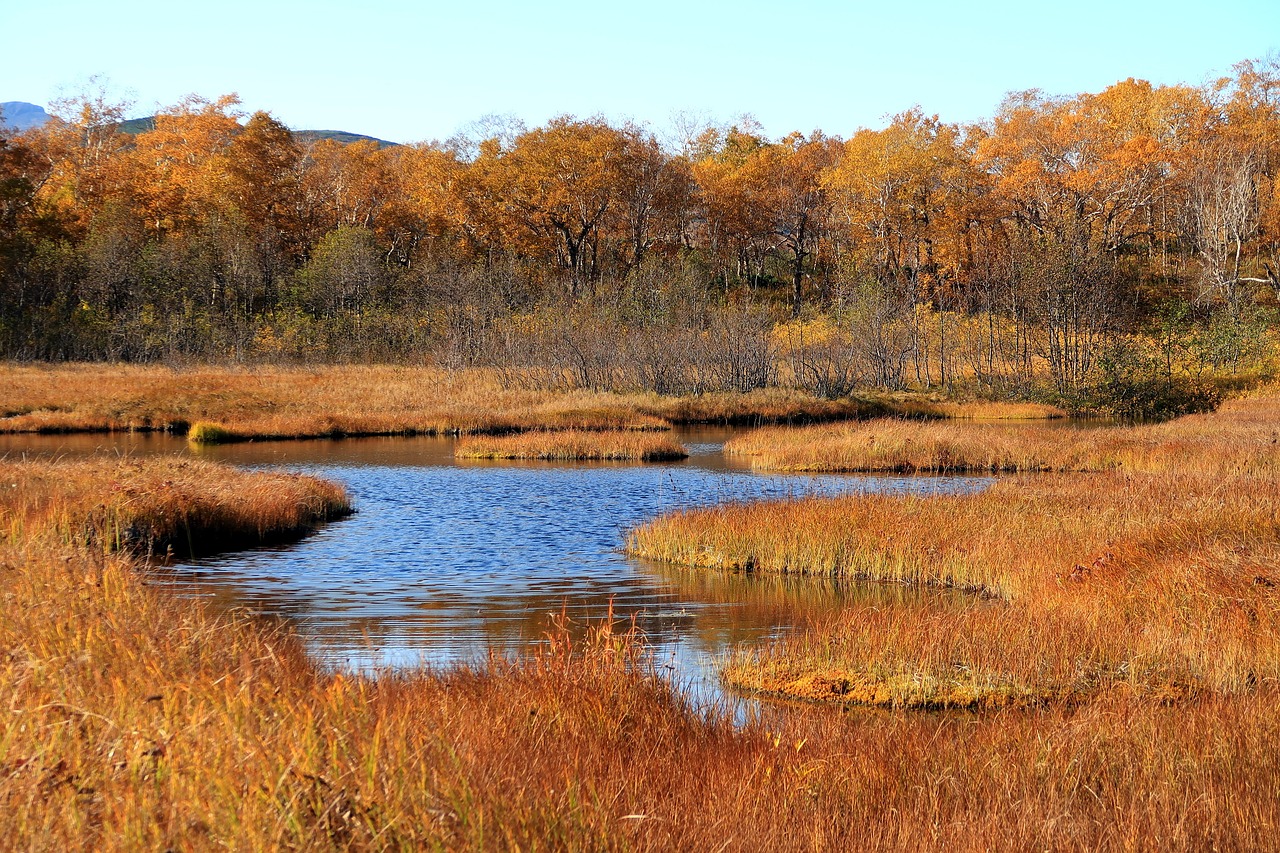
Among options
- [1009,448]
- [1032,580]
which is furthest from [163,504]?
[1009,448]

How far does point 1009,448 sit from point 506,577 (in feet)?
56.6

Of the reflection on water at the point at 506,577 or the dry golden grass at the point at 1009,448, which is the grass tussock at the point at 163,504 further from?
the dry golden grass at the point at 1009,448

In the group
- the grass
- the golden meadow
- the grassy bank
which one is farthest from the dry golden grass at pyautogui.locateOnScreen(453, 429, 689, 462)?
the golden meadow

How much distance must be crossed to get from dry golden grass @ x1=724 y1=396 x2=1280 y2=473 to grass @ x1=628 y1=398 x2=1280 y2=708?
3267 mm

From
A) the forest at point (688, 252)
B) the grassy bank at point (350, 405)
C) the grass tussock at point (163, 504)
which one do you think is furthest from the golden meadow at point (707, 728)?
the forest at point (688, 252)

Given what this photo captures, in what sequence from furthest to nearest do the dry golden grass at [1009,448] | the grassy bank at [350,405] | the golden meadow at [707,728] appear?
the grassy bank at [350,405] → the dry golden grass at [1009,448] → the golden meadow at [707,728]

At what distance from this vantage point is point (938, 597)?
46.8 ft

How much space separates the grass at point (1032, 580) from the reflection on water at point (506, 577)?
2.49 ft

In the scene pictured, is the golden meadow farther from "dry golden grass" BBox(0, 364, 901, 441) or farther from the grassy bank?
the grassy bank

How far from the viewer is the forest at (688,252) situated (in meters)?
52.2

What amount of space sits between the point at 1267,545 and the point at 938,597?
12.6 ft

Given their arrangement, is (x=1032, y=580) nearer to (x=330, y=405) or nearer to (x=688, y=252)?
(x=330, y=405)

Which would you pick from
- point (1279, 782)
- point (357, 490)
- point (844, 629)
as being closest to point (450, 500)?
point (357, 490)

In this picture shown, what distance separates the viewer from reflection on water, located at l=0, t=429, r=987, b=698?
12453 mm
